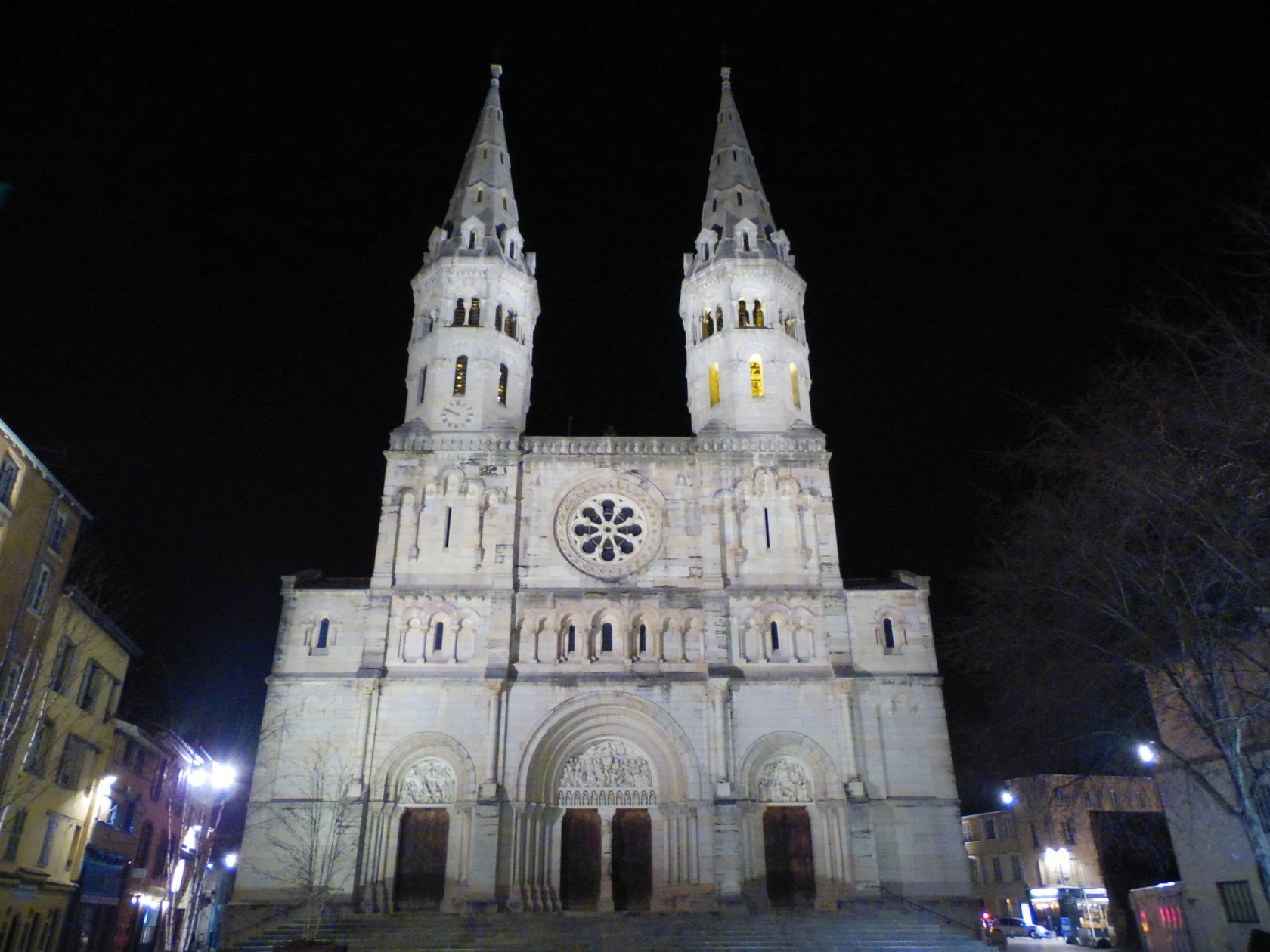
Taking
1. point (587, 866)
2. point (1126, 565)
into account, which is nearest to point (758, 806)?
point (587, 866)

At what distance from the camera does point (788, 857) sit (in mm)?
28312

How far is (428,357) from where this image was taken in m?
36.0

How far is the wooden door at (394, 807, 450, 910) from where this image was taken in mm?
27453

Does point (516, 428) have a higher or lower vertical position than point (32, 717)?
higher

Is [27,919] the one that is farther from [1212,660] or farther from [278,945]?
[1212,660]

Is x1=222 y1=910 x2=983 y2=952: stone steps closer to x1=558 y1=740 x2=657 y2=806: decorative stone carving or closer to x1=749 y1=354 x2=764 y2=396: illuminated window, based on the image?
x1=558 y1=740 x2=657 y2=806: decorative stone carving

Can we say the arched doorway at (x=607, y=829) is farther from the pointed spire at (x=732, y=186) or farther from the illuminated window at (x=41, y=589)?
the pointed spire at (x=732, y=186)

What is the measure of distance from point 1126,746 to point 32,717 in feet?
87.5

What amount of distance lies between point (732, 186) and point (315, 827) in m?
31.8

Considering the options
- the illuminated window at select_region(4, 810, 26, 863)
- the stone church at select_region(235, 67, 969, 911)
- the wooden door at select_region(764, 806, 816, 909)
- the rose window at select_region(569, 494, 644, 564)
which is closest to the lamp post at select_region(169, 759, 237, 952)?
the stone church at select_region(235, 67, 969, 911)

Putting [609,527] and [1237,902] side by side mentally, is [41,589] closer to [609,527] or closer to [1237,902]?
[609,527]

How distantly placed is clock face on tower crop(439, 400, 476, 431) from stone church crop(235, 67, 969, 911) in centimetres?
15

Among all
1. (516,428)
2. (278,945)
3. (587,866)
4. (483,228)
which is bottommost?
(278,945)

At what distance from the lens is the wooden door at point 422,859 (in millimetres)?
27453
